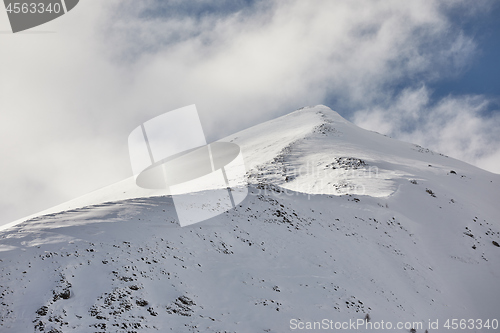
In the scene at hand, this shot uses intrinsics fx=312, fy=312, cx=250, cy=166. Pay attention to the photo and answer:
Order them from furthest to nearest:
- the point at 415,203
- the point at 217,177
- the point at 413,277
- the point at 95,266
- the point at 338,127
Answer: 1. the point at 338,127
2. the point at 217,177
3. the point at 415,203
4. the point at 413,277
5. the point at 95,266

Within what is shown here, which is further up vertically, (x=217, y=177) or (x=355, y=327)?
(x=217, y=177)

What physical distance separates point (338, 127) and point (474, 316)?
41.2 meters

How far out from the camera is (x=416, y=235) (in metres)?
24.6

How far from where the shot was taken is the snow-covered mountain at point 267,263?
1065cm

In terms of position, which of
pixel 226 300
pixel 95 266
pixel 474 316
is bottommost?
pixel 474 316

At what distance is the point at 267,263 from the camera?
16.1 m

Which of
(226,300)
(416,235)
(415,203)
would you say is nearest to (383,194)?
(415,203)

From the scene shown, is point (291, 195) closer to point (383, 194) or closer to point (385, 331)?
point (383, 194)

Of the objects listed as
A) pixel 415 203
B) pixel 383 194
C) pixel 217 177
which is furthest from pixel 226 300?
pixel 217 177

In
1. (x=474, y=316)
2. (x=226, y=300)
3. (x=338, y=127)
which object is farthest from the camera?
(x=338, y=127)

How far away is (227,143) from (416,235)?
4323 centimetres

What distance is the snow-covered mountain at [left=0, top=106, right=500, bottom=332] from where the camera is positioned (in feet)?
34.9

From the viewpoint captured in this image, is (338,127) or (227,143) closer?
(338,127)

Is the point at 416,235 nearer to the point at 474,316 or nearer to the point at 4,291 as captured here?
the point at 474,316
